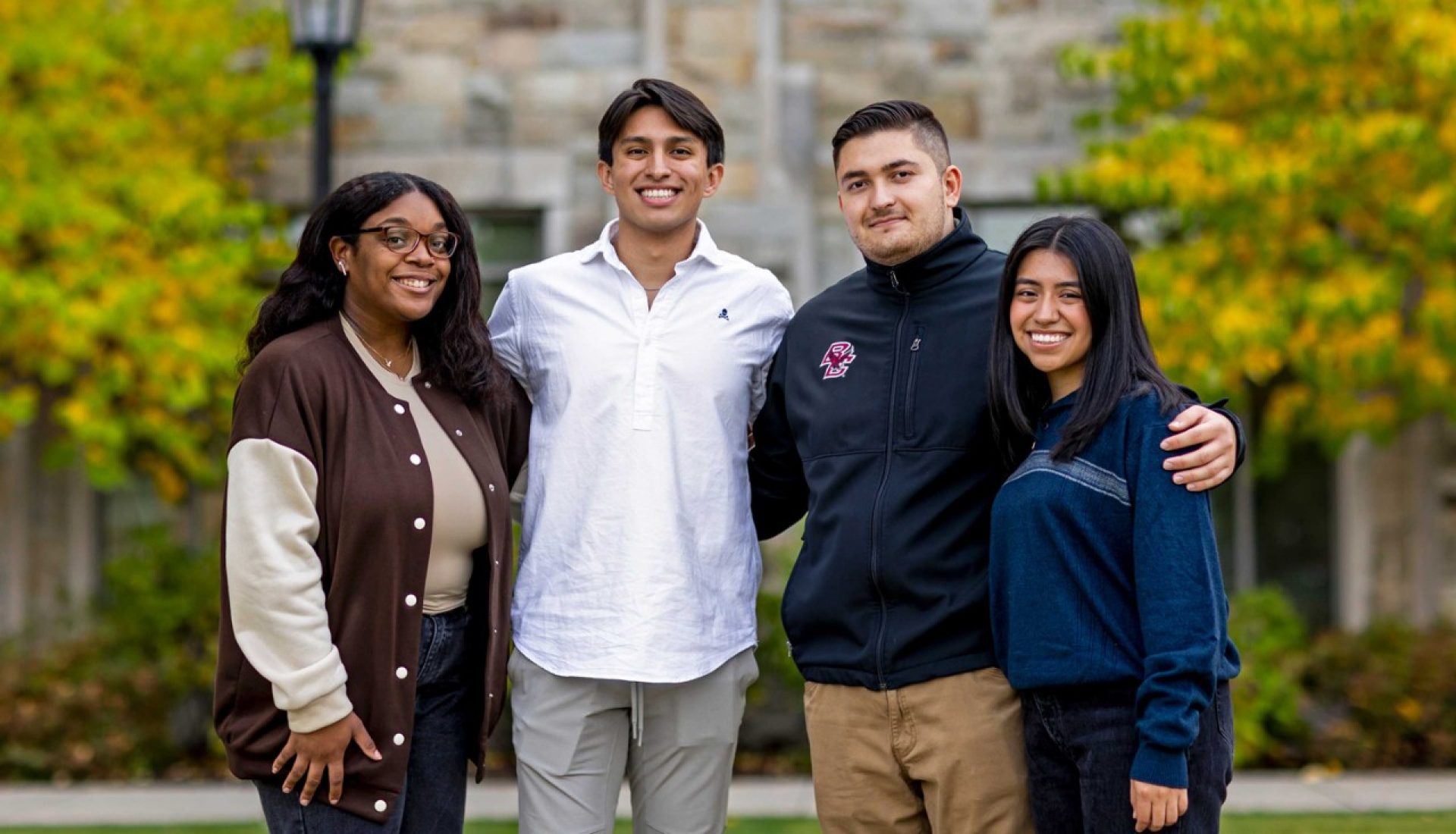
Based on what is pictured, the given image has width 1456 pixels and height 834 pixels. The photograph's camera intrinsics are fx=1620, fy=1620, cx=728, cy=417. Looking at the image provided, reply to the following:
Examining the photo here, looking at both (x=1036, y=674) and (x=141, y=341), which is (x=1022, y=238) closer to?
(x=1036, y=674)

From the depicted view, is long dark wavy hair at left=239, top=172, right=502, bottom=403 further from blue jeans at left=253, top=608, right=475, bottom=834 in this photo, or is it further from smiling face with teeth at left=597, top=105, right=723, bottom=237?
blue jeans at left=253, top=608, right=475, bottom=834

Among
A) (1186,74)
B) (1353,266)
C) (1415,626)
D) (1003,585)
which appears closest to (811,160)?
(1186,74)

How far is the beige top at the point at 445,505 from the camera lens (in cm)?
351

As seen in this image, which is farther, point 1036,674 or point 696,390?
point 696,390

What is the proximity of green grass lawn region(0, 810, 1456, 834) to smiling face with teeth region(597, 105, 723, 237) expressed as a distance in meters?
3.54

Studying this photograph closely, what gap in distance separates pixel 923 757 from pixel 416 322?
151 centimetres

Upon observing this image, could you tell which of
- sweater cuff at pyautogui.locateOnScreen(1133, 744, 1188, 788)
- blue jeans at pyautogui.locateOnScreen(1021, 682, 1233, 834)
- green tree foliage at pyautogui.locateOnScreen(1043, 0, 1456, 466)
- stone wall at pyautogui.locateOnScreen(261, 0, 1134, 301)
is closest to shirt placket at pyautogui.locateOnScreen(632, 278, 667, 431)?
blue jeans at pyautogui.locateOnScreen(1021, 682, 1233, 834)

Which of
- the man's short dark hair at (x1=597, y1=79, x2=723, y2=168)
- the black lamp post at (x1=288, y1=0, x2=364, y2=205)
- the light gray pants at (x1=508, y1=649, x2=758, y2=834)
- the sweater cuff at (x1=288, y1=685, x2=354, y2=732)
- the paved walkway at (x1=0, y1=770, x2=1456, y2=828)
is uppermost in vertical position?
the black lamp post at (x1=288, y1=0, x2=364, y2=205)

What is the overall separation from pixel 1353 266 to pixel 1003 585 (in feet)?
16.9

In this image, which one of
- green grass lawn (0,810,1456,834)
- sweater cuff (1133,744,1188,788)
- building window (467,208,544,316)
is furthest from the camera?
building window (467,208,544,316)

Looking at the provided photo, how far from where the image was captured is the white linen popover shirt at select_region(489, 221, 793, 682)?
3812mm

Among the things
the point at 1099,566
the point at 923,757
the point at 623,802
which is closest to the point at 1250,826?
the point at 623,802

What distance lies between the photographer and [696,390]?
154 inches

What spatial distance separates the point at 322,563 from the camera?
11.0ft
